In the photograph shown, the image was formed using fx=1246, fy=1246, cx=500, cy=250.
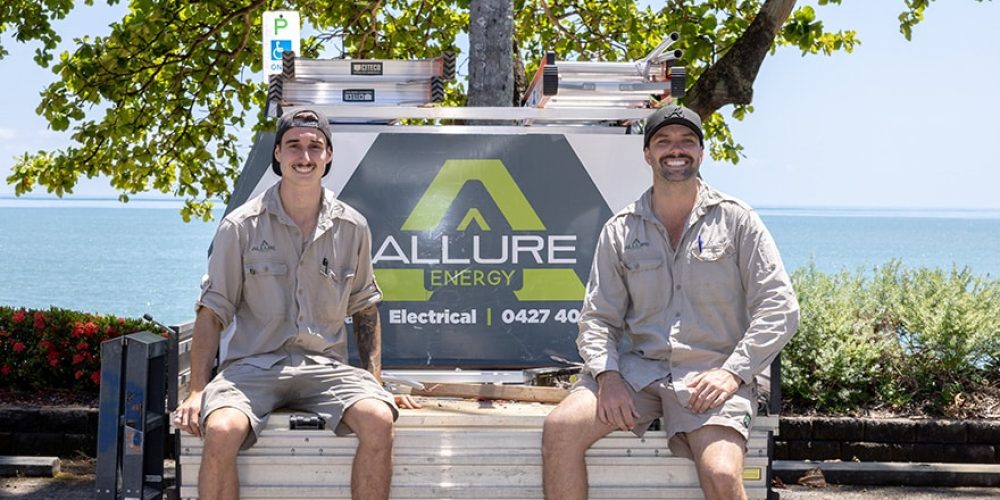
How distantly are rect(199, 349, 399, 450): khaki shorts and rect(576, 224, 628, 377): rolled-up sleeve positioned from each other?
2.52 feet

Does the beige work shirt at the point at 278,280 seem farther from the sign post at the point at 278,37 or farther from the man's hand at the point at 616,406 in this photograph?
the sign post at the point at 278,37

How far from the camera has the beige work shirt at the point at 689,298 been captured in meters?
4.46

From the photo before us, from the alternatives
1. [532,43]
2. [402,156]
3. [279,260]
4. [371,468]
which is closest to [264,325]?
[279,260]

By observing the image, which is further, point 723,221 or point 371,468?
point 723,221

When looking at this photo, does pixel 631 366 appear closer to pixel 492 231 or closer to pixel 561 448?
pixel 561 448

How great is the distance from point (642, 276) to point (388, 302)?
54.2 inches

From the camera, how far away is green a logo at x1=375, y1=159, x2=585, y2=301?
18.3ft

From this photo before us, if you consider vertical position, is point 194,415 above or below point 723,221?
below

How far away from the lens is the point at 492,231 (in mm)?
5582

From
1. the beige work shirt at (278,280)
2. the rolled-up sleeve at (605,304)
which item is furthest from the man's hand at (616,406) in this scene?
the beige work shirt at (278,280)

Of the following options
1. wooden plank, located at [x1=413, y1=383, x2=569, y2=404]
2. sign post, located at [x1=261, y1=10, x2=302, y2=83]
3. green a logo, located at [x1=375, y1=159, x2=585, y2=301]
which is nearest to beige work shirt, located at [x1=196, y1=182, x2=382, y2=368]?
Answer: wooden plank, located at [x1=413, y1=383, x2=569, y2=404]

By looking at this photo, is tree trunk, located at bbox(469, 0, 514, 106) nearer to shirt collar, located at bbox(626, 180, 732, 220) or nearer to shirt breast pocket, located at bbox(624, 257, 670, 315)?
→ shirt collar, located at bbox(626, 180, 732, 220)

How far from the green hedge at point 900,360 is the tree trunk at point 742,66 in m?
1.66

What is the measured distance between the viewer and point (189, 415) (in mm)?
4426
